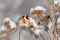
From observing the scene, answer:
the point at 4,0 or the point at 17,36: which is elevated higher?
the point at 4,0

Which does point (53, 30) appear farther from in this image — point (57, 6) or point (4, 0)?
point (4, 0)

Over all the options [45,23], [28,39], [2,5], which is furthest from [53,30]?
[2,5]

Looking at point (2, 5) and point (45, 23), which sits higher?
point (2, 5)

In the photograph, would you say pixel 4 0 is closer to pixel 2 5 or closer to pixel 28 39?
pixel 2 5

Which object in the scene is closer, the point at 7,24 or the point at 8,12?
the point at 7,24

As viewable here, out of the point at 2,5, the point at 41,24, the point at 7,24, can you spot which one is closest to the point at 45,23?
the point at 41,24

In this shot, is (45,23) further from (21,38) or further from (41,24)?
(21,38)

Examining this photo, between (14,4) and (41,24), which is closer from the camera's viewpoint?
(41,24)

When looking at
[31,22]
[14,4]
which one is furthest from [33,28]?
[14,4]
